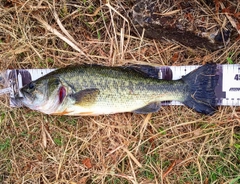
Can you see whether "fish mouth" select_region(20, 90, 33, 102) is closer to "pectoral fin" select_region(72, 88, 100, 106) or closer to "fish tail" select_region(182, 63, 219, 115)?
"pectoral fin" select_region(72, 88, 100, 106)

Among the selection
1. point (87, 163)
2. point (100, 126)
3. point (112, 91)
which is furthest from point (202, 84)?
point (87, 163)

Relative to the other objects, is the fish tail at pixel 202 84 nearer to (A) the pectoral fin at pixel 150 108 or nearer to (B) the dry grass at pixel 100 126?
(B) the dry grass at pixel 100 126

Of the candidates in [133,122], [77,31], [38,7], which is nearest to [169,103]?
[133,122]

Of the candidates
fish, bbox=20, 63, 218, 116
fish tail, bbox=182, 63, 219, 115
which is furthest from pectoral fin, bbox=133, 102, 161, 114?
fish tail, bbox=182, 63, 219, 115

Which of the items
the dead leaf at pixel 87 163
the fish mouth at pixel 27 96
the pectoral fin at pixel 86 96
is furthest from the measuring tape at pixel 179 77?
the dead leaf at pixel 87 163

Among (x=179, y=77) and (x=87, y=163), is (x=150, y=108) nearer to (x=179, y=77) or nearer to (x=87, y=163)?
(x=179, y=77)

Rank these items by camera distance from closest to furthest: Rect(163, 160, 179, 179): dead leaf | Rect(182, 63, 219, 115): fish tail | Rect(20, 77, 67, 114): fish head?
Rect(20, 77, 67, 114): fish head, Rect(182, 63, 219, 115): fish tail, Rect(163, 160, 179, 179): dead leaf
